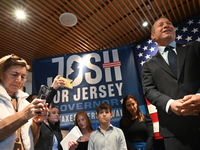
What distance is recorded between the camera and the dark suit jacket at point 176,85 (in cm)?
115

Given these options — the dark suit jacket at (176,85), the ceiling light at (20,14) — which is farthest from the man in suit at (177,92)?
the ceiling light at (20,14)

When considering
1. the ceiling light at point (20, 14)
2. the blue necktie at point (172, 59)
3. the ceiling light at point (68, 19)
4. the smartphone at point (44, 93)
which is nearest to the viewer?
the smartphone at point (44, 93)

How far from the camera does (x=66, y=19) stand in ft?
12.1

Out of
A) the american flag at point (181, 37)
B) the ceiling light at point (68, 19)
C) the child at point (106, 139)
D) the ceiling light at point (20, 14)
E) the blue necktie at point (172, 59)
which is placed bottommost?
the child at point (106, 139)

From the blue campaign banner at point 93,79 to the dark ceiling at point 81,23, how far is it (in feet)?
2.19

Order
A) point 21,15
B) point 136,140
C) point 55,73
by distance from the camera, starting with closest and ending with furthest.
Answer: point 136,140, point 21,15, point 55,73

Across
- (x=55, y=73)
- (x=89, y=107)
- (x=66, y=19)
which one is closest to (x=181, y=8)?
(x=66, y=19)

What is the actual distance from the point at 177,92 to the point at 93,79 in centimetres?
263

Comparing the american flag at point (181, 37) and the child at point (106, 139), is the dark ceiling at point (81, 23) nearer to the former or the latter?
the american flag at point (181, 37)

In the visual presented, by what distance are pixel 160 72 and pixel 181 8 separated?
10.2 ft

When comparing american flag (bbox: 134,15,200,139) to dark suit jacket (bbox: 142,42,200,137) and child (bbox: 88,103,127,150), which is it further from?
dark suit jacket (bbox: 142,42,200,137)

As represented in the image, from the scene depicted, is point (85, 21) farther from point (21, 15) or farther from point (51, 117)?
point (51, 117)

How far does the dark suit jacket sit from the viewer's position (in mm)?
1150

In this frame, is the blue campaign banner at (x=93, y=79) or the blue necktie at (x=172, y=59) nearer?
the blue necktie at (x=172, y=59)
